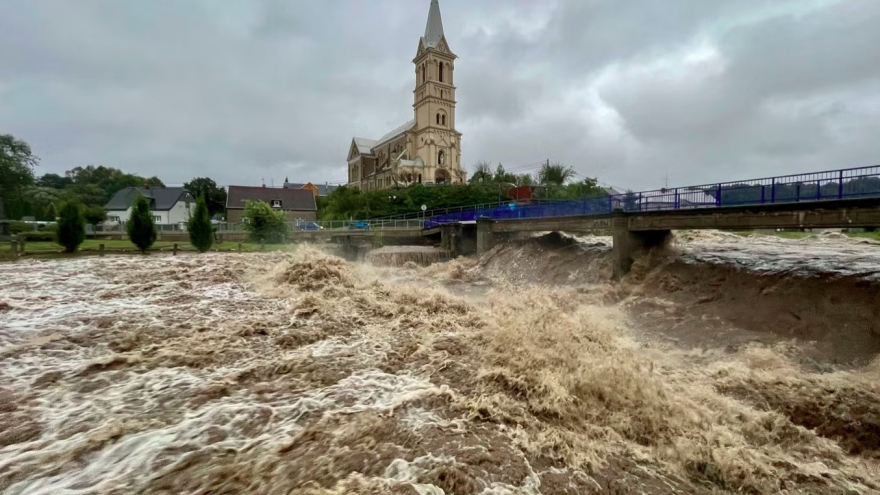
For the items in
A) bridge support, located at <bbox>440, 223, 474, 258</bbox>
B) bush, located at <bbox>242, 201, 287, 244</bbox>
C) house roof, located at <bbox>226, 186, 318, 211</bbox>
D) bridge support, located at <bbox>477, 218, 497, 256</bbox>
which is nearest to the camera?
bridge support, located at <bbox>477, 218, 497, 256</bbox>

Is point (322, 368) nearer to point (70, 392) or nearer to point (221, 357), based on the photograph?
point (221, 357)

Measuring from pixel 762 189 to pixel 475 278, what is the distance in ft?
47.2

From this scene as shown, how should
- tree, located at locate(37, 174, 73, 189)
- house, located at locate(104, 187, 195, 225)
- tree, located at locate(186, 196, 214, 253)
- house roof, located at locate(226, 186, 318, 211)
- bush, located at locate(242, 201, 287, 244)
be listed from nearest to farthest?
tree, located at locate(186, 196, 214, 253) → bush, located at locate(242, 201, 287, 244) → house, located at locate(104, 187, 195, 225) → house roof, located at locate(226, 186, 318, 211) → tree, located at locate(37, 174, 73, 189)

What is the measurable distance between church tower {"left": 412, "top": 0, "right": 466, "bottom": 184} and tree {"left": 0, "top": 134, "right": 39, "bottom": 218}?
199 feet

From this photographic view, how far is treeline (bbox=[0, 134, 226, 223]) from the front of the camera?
2018 inches

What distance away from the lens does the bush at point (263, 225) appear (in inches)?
1475

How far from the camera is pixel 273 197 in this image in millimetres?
67812

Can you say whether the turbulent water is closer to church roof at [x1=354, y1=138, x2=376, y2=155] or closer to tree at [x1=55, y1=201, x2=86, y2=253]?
tree at [x1=55, y1=201, x2=86, y2=253]

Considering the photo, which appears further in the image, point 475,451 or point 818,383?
point 818,383

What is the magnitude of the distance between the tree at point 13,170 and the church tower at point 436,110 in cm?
6078

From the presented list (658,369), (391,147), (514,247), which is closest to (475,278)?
(514,247)

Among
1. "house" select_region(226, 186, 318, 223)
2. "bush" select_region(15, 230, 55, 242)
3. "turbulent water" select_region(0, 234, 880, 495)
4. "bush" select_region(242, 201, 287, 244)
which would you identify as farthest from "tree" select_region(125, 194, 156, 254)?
"house" select_region(226, 186, 318, 223)

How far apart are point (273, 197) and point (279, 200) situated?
1.28 meters

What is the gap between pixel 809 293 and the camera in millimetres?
12109
